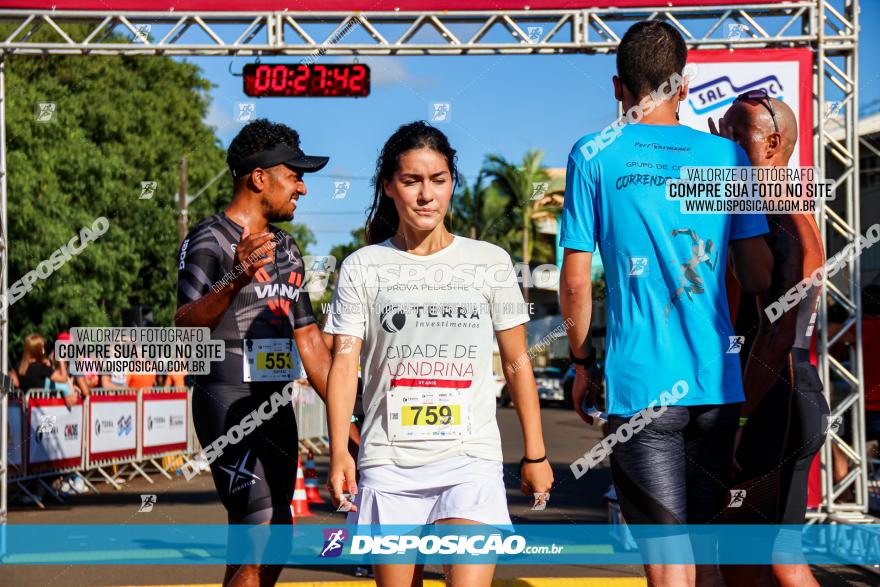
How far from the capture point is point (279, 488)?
4629 millimetres

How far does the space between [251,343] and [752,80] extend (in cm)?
649

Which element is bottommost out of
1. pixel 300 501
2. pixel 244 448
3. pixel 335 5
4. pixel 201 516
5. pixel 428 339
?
pixel 201 516

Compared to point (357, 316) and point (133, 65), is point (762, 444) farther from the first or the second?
point (133, 65)

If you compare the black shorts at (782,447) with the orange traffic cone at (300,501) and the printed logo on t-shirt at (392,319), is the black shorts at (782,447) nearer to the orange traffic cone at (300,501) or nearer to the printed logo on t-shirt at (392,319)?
the printed logo on t-shirt at (392,319)

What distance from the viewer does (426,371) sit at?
3.88m

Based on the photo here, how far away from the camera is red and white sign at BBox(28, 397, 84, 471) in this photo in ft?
41.4

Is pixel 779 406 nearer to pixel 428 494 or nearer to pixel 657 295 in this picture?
pixel 657 295

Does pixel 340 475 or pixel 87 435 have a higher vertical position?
pixel 340 475

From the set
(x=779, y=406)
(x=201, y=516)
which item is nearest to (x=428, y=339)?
(x=779, y=406)

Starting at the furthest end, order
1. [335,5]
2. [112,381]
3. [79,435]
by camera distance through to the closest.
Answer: [112,381] < [79,435] < [335,5]

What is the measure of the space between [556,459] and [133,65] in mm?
28494

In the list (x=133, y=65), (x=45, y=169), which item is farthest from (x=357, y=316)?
(x=133, y=65)

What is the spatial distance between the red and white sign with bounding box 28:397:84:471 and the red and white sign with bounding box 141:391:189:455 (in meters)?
1.90

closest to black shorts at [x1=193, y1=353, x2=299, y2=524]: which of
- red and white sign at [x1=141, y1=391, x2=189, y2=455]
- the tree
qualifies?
red and white sign at [x1=141, y1=391, x2=189, y2=455]
